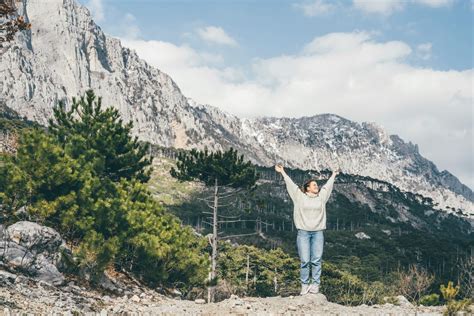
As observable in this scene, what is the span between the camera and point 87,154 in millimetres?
30422

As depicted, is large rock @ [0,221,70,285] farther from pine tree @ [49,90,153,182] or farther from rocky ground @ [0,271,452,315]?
pine tree @ [49,90,153,182]

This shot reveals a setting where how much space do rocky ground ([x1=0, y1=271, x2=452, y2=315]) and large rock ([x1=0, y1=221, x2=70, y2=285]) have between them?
2.71 feet

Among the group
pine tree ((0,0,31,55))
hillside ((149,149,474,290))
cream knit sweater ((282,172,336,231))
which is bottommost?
hillside ((149,149,474,290))

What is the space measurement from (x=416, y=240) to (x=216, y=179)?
98.7 meters

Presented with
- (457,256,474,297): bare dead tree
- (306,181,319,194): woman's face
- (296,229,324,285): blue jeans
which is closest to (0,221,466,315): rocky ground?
(296,229,324,285): blue jeans

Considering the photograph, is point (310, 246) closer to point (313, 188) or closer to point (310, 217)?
point (310, 217)

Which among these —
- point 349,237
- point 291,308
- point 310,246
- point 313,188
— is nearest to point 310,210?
point 313,188

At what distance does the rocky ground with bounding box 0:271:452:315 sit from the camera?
1251 cm

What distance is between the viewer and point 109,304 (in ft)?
56.2

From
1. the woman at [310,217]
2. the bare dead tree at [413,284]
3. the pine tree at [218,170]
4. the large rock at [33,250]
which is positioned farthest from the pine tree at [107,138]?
the woman at [310,217]

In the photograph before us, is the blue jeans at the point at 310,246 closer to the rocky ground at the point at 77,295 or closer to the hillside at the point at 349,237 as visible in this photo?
the rocky ground at the point at 77,295

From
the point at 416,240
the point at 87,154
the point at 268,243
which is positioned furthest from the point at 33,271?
the point at 416,240

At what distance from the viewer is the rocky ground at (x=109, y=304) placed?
41.0ft

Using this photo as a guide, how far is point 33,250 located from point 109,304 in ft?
14.1
